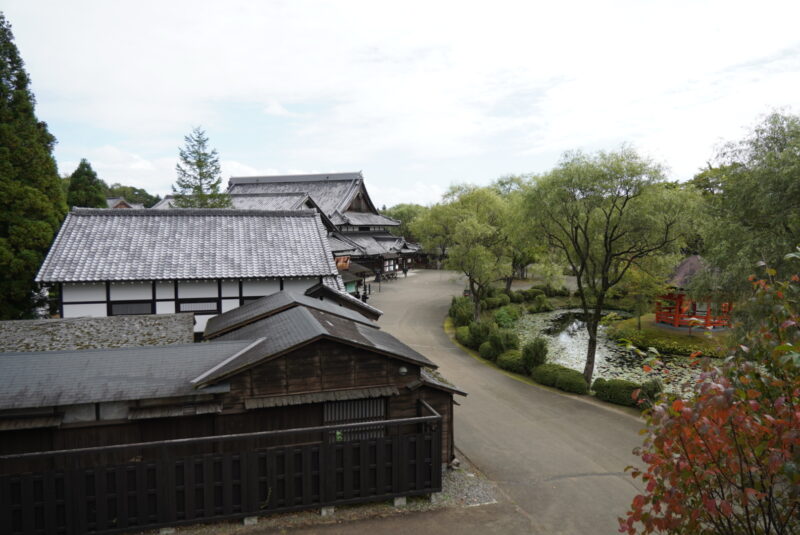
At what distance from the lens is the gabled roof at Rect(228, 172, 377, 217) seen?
147 feet

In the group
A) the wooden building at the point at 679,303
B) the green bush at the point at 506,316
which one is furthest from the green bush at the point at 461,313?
the wooden building at the point at 679,303

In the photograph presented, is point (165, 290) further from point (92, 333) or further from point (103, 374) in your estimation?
point (103, 374)

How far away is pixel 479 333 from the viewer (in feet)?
74.6

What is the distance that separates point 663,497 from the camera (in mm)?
3883

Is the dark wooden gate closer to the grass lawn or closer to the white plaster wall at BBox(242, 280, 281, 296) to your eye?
the white plaster wall at BBox(242, 280, 281, 296)

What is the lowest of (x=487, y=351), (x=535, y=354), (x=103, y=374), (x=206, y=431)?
(x=487, y=351)

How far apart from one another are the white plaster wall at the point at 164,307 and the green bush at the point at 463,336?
1350 centimetres

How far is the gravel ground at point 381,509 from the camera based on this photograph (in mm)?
7535

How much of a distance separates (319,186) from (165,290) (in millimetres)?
33113

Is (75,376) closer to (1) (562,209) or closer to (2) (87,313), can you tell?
(2) (87,313)

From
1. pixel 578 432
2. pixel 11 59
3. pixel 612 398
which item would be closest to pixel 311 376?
pixel 578 432

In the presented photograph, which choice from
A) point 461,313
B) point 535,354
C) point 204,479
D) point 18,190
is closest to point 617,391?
point 535,354

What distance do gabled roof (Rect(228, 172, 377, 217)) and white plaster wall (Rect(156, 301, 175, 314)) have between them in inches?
1100

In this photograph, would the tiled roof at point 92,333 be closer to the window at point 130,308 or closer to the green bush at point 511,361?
the window at point 130,308
